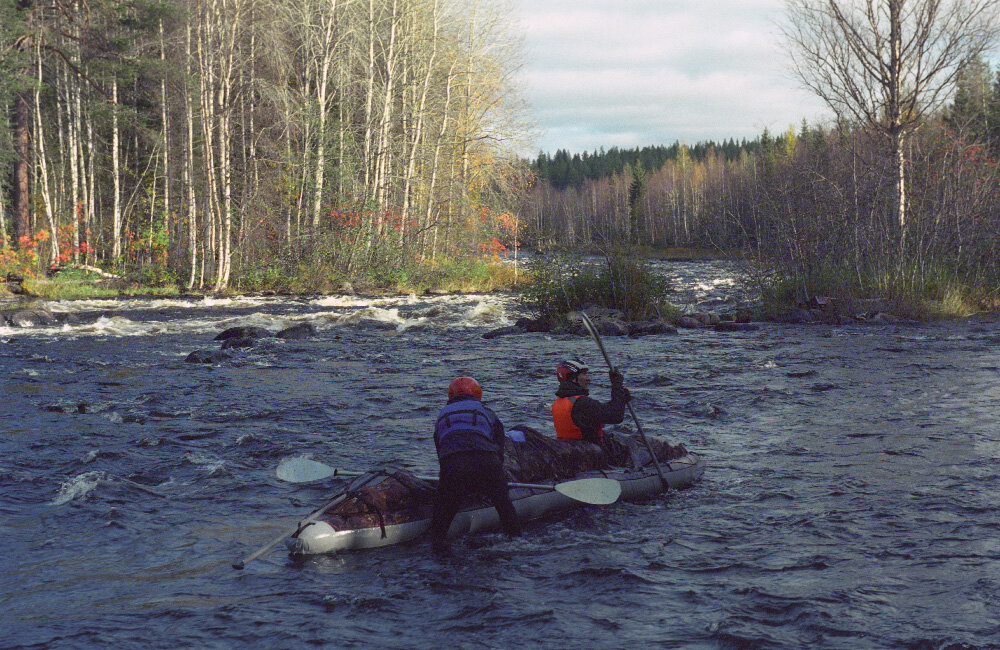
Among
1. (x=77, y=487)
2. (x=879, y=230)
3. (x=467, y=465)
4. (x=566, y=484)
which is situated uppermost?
(x=879, y=230)

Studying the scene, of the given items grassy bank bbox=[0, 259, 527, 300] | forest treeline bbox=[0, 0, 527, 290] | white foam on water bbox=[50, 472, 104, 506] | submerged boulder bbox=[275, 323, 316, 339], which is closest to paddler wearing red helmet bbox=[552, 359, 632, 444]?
white foam on water bbox=[50, 472, 104, 506]

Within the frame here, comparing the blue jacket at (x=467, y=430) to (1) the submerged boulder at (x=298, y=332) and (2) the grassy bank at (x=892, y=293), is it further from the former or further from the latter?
(2) the grassy bank at (x=892, y=293)

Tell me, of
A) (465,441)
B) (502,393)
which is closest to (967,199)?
(502,393)

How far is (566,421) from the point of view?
699cm

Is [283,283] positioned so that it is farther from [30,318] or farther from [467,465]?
[467,465]

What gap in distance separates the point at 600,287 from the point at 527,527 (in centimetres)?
1181

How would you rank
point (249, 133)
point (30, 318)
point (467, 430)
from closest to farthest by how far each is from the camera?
point (467, 430) < point (30, 318) < point (249, 133)

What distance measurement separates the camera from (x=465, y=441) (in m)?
5.60

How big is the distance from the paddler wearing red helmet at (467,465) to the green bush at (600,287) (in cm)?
1180

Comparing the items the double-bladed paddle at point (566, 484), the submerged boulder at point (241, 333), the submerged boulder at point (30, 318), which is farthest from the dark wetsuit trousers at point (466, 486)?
the submerged boulder at point (30, 318)

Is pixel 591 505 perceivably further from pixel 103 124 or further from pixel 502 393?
pixel 103 124

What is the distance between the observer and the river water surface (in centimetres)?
463

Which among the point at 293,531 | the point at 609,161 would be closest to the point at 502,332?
the point at 293,531

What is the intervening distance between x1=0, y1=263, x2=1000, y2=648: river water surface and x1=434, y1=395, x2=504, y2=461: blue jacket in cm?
72
